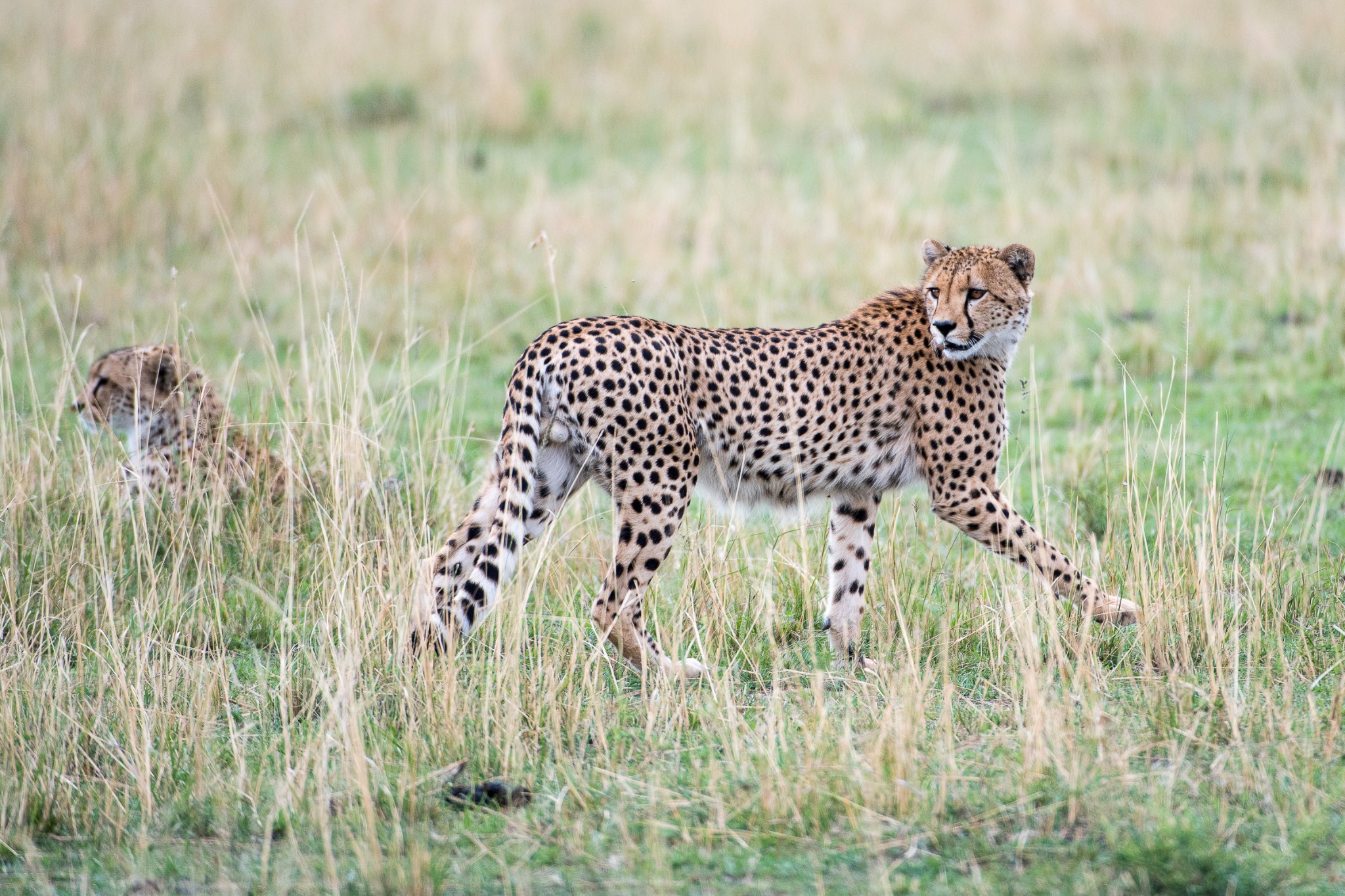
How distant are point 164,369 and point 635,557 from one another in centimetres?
212

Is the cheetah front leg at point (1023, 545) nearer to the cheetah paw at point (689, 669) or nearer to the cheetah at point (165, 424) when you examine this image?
the cheetah paw at point (689, 669)

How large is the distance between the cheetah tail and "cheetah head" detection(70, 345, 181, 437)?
1.72m

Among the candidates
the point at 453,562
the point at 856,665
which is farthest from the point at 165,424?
the point at 856,665

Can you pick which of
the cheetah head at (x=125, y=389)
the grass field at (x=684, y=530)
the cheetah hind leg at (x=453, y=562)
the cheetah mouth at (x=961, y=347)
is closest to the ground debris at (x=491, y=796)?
the grass field at (x=684, y=530)

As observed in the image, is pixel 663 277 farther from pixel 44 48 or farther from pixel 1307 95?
pixel 44 48

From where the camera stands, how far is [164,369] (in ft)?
17.5

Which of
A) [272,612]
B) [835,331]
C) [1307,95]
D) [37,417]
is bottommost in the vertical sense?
[272,612]

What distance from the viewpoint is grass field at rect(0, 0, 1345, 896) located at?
10.6 feet

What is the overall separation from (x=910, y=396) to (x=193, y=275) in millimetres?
5410

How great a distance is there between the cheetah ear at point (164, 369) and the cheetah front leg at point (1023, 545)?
257 centimetres

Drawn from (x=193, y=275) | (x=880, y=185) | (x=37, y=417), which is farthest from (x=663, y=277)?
(x=37, y=417)

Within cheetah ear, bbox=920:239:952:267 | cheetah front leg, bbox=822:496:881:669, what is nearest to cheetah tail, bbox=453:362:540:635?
cheetah front leg, bbox=822:496:881:669

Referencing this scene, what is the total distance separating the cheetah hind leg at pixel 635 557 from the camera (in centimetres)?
408

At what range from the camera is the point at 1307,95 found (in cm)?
1107
